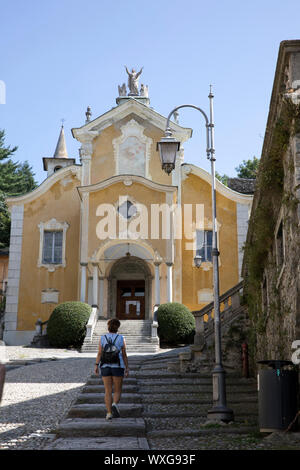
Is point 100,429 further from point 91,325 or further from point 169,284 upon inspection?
point 169,284

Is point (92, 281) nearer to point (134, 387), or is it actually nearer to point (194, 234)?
point (194, 234)

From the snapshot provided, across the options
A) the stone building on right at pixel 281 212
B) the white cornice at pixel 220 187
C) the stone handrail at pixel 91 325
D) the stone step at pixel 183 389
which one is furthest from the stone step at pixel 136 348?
the white cornice at pixel 220 187

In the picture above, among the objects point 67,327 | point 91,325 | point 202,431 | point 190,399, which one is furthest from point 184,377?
point 67,327

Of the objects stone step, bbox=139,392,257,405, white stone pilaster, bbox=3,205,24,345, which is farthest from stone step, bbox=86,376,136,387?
white stone pilaster, bbox=3,205,24,345

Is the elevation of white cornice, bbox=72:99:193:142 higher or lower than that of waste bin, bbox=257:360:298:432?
higher

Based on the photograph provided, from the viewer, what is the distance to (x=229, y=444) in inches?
322

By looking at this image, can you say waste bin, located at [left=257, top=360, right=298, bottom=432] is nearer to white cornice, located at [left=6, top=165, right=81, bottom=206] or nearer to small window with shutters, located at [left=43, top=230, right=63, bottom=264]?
small window with shutters, located at [left=43, top=230, right=63, bottom=264]

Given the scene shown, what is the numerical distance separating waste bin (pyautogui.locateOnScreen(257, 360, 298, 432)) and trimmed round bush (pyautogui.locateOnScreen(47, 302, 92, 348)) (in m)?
16.5

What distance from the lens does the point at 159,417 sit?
10.6m

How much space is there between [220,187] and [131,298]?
6.98 meters

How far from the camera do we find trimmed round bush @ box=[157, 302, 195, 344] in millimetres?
24094

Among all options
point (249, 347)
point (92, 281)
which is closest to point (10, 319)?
point (92, 281)

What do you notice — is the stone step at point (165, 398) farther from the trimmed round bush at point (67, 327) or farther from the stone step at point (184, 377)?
the trimmed round bush at point (67, 327)

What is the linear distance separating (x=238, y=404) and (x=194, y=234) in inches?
701
